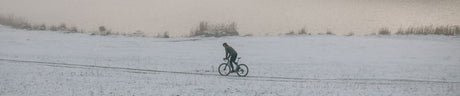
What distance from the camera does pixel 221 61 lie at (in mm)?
30547

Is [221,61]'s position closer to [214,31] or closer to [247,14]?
[214,31]

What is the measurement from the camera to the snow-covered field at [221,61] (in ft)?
70.5

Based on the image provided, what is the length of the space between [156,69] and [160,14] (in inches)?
1273

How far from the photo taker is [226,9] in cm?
6122

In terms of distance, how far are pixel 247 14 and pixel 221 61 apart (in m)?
27.4

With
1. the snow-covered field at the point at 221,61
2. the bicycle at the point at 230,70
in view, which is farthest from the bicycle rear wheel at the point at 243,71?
the snow-covered field at the point at 221,61

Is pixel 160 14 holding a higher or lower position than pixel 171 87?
higher

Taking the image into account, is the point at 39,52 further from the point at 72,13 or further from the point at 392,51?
the point at 72,13

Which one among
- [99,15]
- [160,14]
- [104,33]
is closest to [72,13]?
[99,15]

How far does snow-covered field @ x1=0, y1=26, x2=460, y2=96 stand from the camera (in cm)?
2148

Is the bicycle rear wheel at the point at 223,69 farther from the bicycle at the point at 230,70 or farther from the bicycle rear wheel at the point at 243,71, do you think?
the bicycle rear wheel at the point at 243,71

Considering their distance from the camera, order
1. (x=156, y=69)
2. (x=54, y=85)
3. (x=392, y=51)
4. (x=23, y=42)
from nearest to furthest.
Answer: (x=54, y=85), (x=156, y=69), (x=392, y=51), (x=23, y=42)

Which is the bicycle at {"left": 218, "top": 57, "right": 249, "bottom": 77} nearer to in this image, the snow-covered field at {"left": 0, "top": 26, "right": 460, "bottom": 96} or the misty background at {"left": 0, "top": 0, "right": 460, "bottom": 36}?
the snow-covered field at {"left": 0, "top": 26, "right": 460, "bottom": 96}

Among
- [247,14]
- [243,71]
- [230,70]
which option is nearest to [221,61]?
[230,70]
